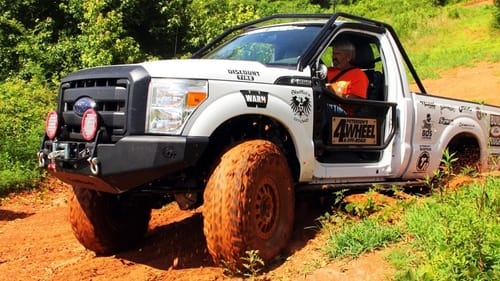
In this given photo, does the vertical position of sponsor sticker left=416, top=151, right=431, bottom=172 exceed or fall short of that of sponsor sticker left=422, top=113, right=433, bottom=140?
it falls short

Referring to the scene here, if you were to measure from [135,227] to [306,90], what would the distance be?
1.99m

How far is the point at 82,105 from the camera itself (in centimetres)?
390

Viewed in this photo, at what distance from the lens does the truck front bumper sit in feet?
11.6

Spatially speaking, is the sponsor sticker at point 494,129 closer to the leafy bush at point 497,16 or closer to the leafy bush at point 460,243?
the leafy bush at point 460,243

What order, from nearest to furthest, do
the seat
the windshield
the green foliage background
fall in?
the windshield
the seat
the green foliage background

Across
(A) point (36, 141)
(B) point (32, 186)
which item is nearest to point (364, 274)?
(B) point (32, 186)

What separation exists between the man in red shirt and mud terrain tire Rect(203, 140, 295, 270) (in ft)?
3.45

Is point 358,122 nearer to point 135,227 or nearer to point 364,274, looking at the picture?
point 364,274

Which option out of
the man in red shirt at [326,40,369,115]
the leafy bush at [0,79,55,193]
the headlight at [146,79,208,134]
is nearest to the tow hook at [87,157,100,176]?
the headlight at [146,79,208,134]

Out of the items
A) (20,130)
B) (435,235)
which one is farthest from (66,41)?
(435,235)

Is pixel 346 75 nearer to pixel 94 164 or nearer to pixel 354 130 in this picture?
pixel 354 130

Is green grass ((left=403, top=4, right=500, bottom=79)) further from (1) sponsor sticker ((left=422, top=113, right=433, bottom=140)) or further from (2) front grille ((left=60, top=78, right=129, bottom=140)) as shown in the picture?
(2) front grille ((left=60, top=78, right=129, bottom=140))

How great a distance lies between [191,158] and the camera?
11.7 feet

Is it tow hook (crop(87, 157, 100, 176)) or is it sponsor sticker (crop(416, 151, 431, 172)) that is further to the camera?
sponsor sticker (crop(416, 151, 431, 172))
